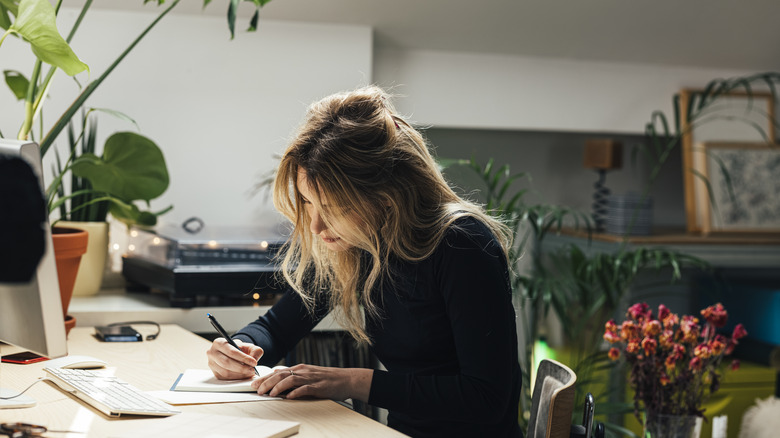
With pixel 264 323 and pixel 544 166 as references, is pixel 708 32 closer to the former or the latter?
pixel 544 166

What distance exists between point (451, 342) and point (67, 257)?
1122 mm

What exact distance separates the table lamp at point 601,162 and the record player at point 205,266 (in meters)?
1.59

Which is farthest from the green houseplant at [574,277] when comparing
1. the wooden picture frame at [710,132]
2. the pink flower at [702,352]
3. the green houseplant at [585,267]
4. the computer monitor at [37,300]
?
the computer monitor at [37,300]

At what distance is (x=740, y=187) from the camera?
3518 millimetres

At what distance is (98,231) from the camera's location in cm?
248

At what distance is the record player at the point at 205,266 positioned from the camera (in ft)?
7.48

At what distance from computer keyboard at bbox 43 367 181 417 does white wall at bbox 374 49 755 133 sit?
188 centimetres

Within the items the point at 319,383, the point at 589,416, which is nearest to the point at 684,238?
the point at 589,416

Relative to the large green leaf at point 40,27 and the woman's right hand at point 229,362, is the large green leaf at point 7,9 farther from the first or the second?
the woman's right hand at point 229,362

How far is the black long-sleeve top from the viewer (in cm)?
141

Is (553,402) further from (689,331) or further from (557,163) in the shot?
(557,163)

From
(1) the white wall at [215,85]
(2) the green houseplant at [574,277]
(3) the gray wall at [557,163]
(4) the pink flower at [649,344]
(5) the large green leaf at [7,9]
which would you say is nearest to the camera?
(5) the large green leaf at [7,9]

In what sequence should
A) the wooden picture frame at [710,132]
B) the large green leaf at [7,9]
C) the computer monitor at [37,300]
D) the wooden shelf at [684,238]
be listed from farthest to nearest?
the wooden picture frame at [710,132]
the wooden shelf at [684,238]
the large green leaf at [7,9]
the computer monitor at [37,300]

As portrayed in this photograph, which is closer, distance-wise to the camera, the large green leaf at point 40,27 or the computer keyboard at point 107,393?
the computer keyboard at point 107,393
